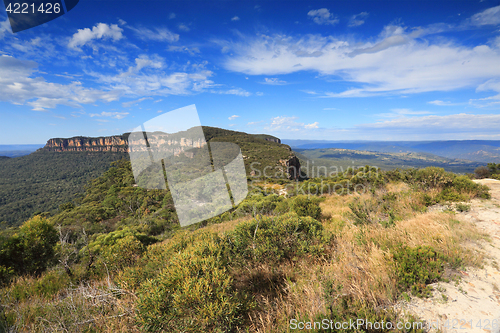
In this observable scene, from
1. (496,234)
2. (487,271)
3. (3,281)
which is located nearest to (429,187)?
(496,234)

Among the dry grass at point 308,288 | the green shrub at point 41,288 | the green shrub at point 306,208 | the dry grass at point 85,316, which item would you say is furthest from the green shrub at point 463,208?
the green shrub at point 41,288

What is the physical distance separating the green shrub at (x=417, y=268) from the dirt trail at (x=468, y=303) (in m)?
0.12

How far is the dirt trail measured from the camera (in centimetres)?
201

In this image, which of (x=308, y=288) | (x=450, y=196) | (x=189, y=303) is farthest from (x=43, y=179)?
(x=450, y=196)

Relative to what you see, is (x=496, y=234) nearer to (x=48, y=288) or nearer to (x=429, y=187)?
(x=429, y=187)

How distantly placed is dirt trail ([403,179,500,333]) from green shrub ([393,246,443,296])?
0.39ft

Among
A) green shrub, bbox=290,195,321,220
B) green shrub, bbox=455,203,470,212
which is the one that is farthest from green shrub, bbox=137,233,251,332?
green shrub, bbox=455,203,470,212

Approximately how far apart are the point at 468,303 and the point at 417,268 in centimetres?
52

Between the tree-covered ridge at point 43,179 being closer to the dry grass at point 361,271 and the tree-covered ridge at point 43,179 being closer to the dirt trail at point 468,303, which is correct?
the dry grass at point 361,271

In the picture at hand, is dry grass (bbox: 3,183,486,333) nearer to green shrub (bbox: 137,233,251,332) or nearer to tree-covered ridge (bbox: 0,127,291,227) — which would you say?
green shrub (bbox: 137,233,251,332)

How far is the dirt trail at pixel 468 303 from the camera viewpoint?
2006 mm

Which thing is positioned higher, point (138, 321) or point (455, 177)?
point (455, 177)

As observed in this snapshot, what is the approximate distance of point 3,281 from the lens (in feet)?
18.6

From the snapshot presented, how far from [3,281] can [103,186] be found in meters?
53.1
